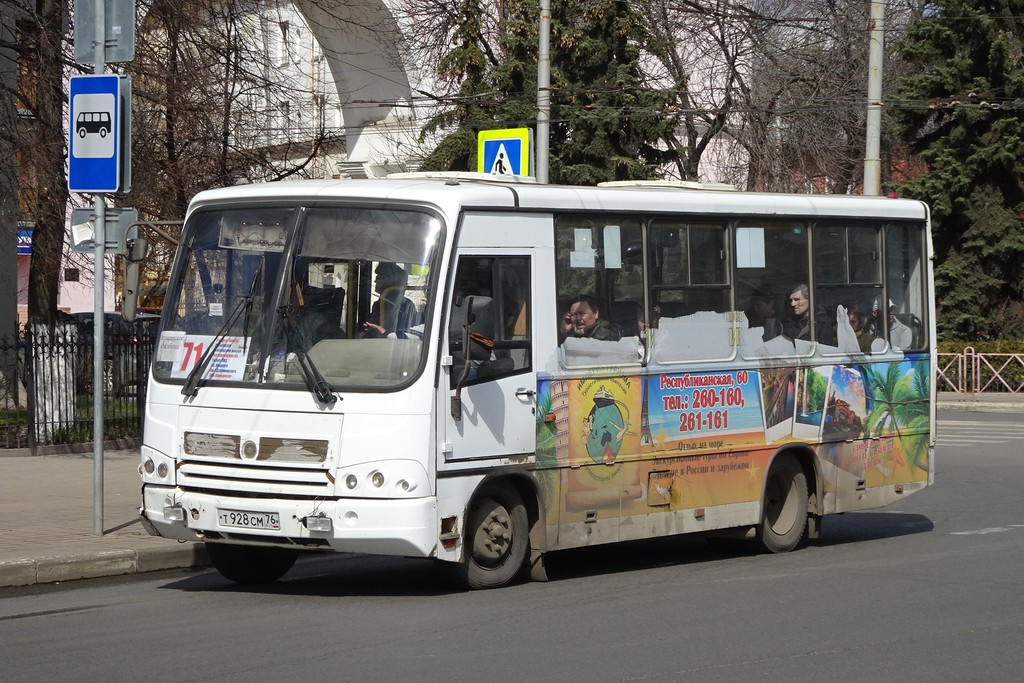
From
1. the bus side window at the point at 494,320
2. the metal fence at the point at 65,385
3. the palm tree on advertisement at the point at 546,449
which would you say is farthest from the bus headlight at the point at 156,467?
the metal fence at the point at 65,385

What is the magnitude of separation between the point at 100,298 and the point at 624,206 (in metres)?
4.19

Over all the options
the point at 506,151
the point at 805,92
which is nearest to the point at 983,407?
the point at 805,92

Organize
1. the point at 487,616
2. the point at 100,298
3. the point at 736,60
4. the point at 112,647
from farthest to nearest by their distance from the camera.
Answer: the point at 736,60 < the point at 100,298 < the point at 487,616 < the point at 112,647

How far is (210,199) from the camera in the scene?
10.4m

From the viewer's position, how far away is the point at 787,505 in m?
12.6

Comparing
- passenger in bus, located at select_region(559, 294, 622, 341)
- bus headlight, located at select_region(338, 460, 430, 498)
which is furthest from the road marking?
bus headlight, located at select_region(338, 460, 430, 498)

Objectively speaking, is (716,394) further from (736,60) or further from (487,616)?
(736,60)

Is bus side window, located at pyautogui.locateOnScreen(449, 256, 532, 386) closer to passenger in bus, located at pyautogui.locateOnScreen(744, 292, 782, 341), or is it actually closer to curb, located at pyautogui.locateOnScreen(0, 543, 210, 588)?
passenger in bus, located at pyautogui.locateOnScreen(744, 292, 782, 341)

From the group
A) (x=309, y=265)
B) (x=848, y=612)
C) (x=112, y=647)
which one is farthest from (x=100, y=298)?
(x=848, y=612)

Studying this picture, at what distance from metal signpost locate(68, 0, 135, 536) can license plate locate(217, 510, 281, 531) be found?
2.73 meters

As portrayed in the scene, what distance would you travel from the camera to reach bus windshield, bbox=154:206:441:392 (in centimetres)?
956

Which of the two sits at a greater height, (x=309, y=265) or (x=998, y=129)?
(x=998, y=129)

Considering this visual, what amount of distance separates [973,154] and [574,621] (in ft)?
96.8

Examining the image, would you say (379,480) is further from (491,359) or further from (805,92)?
(805,92)
